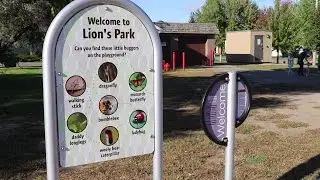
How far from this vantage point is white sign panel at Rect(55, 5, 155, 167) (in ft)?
12.3

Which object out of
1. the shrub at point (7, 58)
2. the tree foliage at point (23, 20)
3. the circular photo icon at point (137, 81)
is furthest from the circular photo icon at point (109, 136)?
the shrub at point (7, 58)

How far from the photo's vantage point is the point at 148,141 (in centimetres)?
425

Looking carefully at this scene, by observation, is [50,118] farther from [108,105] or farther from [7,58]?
[7,58]

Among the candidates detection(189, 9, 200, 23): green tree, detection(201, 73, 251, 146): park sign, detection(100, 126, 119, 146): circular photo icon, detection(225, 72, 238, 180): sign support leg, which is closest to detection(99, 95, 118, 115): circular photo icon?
detection(100, 126, 119, 146): circular photo icon

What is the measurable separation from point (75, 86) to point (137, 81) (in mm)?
581

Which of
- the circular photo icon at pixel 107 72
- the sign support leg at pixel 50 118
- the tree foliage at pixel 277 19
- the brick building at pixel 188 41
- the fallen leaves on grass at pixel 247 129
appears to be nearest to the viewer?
the sign support leg at pixel 50 118

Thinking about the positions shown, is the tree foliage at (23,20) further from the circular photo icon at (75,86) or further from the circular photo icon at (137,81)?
the circular photo icon at (75,86)

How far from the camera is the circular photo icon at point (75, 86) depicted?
3.74 metres

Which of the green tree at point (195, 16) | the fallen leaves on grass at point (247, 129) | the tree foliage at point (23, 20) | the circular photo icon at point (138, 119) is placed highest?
the green tree at point (195, 16)

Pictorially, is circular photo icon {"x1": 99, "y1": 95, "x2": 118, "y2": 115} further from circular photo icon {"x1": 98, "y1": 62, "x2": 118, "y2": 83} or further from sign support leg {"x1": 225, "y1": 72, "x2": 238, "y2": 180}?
sign support leg {"x1": 225, "y1": 72, "x2": 238, "y2": 180}

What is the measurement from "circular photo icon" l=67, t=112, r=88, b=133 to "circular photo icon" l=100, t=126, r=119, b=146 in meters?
0.18

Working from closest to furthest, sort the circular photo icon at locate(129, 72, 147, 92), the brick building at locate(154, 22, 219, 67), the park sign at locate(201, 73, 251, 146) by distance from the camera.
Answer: the circular photo icon at locate(129, 72, 147, 92)
the park sign at locate(201, 73, 251, 146)
the brick building at locate(154, 22, 219, 67)

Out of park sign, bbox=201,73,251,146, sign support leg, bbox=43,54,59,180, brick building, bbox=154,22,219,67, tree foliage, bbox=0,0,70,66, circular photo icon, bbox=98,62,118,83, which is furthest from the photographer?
brick building, bbox=154,22,219,67

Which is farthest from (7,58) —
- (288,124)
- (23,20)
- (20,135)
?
(288,124)
